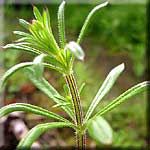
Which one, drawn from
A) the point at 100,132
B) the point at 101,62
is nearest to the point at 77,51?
the point at 100,132

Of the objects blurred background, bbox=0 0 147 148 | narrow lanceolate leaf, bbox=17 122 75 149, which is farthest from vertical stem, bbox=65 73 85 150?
blurred background, bbox=0 0 147 148

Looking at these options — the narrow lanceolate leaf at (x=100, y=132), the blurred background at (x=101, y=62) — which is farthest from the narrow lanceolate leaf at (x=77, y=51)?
the blurred background at (x=101, y=62)

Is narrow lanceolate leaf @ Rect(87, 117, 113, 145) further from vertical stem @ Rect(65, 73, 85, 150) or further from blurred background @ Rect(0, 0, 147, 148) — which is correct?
blurred background @ Rect(0, 0, 147, 148)

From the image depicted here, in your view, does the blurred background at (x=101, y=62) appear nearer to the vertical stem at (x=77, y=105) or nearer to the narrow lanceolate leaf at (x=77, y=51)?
the vertical stem at (x=77, y=105)

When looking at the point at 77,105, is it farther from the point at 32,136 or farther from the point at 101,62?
the point at 101,62

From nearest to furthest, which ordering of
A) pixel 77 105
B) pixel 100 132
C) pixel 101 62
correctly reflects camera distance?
pixel 100 132 < pixel 77 105 < pixel 101 62

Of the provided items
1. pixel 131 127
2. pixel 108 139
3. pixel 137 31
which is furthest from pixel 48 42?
pixel 137 31
